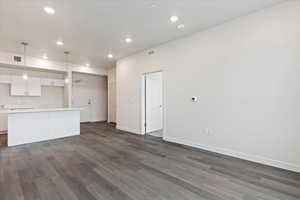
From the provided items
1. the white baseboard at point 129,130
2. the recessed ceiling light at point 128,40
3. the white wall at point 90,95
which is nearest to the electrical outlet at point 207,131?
the white baseboard at point 129,130

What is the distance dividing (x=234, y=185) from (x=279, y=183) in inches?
28.5

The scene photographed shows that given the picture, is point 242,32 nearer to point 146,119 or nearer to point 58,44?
point 146,119

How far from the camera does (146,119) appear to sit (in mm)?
5363

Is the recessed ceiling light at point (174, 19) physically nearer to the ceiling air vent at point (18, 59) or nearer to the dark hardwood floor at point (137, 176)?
the dark hardwood floor at point (137, 176)

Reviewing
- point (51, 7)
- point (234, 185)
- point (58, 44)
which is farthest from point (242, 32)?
point (58, 44)

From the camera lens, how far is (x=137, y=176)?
95.2 inches

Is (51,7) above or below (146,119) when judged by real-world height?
above

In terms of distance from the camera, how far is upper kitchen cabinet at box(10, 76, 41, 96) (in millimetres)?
5758

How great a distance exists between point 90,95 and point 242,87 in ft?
24.7

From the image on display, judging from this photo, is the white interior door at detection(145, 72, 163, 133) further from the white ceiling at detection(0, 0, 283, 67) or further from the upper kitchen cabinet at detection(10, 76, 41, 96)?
the upper kitchen cabinet at detection(10, 76, 41, 96)

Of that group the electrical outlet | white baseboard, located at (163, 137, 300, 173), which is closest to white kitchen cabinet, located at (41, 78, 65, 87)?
white baseboard, located at (163, 137, 300, 173)

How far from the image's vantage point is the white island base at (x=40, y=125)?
13.6 ft

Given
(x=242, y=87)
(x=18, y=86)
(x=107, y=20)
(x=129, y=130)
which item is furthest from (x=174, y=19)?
(x=18, y=86)

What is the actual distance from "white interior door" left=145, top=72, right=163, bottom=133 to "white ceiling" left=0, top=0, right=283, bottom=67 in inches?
52.1
